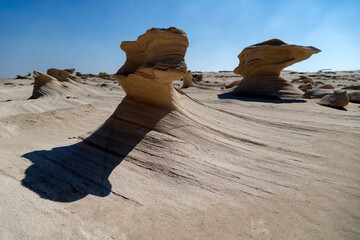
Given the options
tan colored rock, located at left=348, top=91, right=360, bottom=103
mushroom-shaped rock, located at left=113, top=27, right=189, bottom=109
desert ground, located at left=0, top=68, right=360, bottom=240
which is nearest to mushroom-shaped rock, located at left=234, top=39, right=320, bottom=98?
tan colored rock, located at left=348, top=91, right=360, bottom=103

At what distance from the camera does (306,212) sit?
1.49 m

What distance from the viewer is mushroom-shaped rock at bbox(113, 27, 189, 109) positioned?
2.25m

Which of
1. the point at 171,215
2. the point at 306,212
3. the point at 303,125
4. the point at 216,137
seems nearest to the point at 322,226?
the point at 306,212

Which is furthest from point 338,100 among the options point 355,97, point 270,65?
point 270,65

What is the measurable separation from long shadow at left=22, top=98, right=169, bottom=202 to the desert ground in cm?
1

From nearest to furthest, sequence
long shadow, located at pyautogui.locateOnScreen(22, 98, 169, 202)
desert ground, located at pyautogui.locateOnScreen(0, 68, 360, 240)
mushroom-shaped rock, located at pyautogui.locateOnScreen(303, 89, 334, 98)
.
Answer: desert ground, located at pyautogui.locateOnScreen(0, 68, 360, 240), long shadow, located at pyautogui.locateOnScreen(22, 98, 169, 202), mushroom-shaped rock, located at pyautogui.locateOnScreen(303, 89, 334, 98)

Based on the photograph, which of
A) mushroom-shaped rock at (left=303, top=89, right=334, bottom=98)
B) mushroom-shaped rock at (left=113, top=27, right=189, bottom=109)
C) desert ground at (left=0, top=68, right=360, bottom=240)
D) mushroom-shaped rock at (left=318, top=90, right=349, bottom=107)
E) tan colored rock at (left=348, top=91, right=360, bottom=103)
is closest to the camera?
desert ground at (left=0, top=68, right=360, bottom=240)

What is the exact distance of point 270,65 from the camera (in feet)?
26.5

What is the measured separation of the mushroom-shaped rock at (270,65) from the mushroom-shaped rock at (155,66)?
246 inches

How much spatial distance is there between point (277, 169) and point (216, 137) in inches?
32.5

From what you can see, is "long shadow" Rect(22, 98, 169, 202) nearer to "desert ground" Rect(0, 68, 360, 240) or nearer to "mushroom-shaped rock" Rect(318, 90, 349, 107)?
"desert ground" Rect(0, 68, 360, 240)

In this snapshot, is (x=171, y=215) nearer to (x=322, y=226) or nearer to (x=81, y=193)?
(x=81, y=193)

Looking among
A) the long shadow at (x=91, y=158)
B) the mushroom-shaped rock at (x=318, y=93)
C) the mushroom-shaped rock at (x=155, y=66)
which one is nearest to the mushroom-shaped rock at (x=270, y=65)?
the mushroom-shaped rock at (x=318, y=93)

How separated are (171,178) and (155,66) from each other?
4.20 feet
